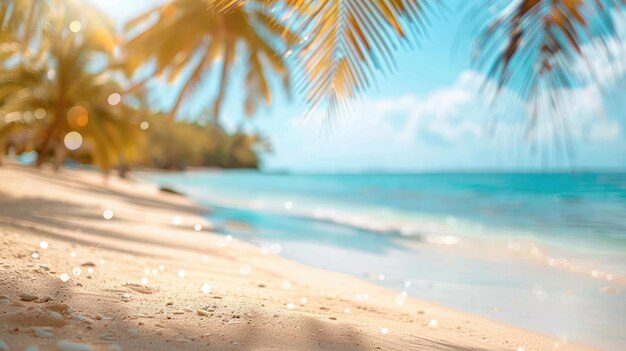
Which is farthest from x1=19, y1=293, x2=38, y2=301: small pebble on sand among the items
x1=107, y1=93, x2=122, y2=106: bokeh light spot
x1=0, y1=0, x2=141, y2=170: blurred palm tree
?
x1=107, y1=93, x2=122, y2=106: bokeh light spot

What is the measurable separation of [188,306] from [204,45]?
10.3m

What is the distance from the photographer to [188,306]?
8.57ft

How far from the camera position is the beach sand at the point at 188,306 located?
2.13m

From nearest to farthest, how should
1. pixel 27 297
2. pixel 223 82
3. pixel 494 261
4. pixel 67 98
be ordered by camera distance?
pixel 27 297 < pixel 494 261 < pixel 223 82 < pixel 67 98

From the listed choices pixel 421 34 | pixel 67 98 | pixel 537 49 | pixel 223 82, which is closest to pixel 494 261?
pixel 537 49

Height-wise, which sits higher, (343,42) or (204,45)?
(204,45)

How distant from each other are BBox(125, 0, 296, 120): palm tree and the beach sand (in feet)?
21.7

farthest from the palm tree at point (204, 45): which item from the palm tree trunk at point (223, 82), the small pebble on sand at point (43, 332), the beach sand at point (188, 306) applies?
the small pebble on sand at point (43, 332)

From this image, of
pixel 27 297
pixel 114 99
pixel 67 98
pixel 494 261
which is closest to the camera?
pixel 27 297

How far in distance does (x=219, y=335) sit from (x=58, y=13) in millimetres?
8067

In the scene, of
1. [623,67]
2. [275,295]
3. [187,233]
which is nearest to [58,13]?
[187,233]

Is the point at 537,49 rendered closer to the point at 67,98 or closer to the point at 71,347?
the point at 71,347

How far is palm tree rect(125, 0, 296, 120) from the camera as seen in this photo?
35.8 feet

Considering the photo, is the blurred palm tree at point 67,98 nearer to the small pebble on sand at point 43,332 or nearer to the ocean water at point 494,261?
the ocean water at point 494,261
